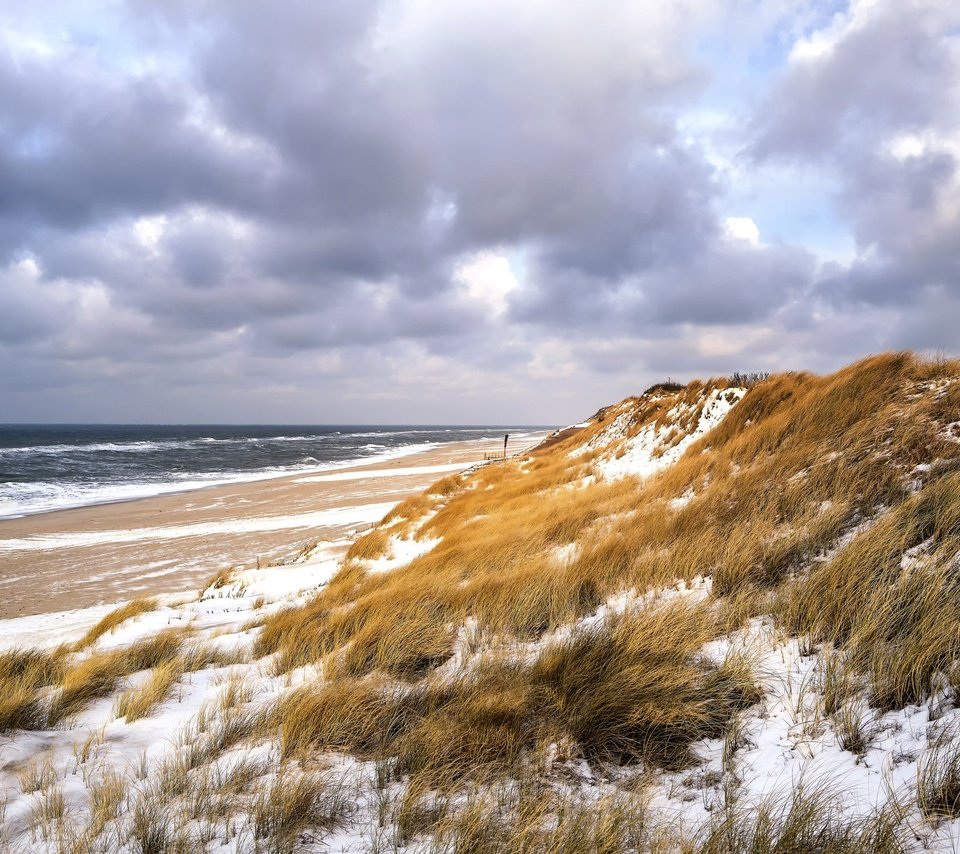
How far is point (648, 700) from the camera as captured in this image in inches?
129

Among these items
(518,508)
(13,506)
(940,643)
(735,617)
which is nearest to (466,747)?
(735,617)

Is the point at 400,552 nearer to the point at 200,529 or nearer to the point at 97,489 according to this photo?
the point at 200,529

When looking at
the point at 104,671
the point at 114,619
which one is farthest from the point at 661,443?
the point at 114,619

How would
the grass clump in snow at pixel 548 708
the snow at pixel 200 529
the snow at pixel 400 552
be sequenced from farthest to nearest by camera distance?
the snow at pixel 200 529
the snow at pixel 400 552
the grass clump in snow at pixel 548 708

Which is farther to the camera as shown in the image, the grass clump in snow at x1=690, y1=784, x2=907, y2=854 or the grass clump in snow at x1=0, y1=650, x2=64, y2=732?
the grass clump in snow at x1=0, y1=650, x2=64, y2=732

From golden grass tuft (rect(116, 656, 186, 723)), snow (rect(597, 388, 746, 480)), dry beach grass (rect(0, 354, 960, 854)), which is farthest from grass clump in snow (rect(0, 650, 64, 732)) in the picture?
snow (rect(597, 388, 746, 480))

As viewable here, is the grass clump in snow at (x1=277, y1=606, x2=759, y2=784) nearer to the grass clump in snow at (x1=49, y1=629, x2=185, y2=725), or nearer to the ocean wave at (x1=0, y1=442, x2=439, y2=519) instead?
the grass clump in snow at (x1=49, y1=629, x2=185, y2=725)

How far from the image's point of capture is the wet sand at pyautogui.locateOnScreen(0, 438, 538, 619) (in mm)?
13828

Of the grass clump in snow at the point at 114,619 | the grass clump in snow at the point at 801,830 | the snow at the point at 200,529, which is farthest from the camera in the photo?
the snow at the point at 200,529

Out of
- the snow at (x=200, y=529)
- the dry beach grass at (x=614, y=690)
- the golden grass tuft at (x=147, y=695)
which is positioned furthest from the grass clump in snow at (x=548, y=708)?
the snow at (x=200, y=529)

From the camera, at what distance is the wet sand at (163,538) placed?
13828 millimetres

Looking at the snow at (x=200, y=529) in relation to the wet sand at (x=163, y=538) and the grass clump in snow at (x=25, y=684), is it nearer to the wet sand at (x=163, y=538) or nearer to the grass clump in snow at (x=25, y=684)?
the wet sand at (x=163, y=538)

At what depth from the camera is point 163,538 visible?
19.5m

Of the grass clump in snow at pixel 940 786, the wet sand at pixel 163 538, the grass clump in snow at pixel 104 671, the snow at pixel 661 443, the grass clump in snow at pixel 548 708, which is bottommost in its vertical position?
the wet sand at pixel 163 538
